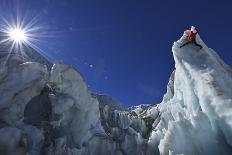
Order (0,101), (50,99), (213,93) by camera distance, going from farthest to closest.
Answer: (50,99), (0,101), (213,93)

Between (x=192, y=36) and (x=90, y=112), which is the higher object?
(x=192, y=36)

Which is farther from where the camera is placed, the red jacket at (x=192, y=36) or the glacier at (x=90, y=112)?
the red jacket at (x=192, y=36)

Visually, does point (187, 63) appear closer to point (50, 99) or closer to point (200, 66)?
point (200, 66)

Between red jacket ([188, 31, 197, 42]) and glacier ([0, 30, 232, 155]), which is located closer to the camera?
glacier ([0, 30, 232, 155])

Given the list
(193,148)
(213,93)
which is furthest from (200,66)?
(193,148)

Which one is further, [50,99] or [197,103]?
[50,99]

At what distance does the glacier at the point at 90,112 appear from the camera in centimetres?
2553

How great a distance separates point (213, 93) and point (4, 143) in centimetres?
1524

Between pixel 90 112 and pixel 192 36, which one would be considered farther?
pixel 90 112

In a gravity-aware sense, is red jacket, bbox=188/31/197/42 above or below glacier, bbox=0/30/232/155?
above

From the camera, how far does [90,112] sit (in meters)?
36.8

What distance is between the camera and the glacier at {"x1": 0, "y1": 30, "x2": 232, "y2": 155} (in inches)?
1005

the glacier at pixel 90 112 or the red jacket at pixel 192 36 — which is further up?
the red jacket at pixel 192 36

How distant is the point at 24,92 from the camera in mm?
32781
